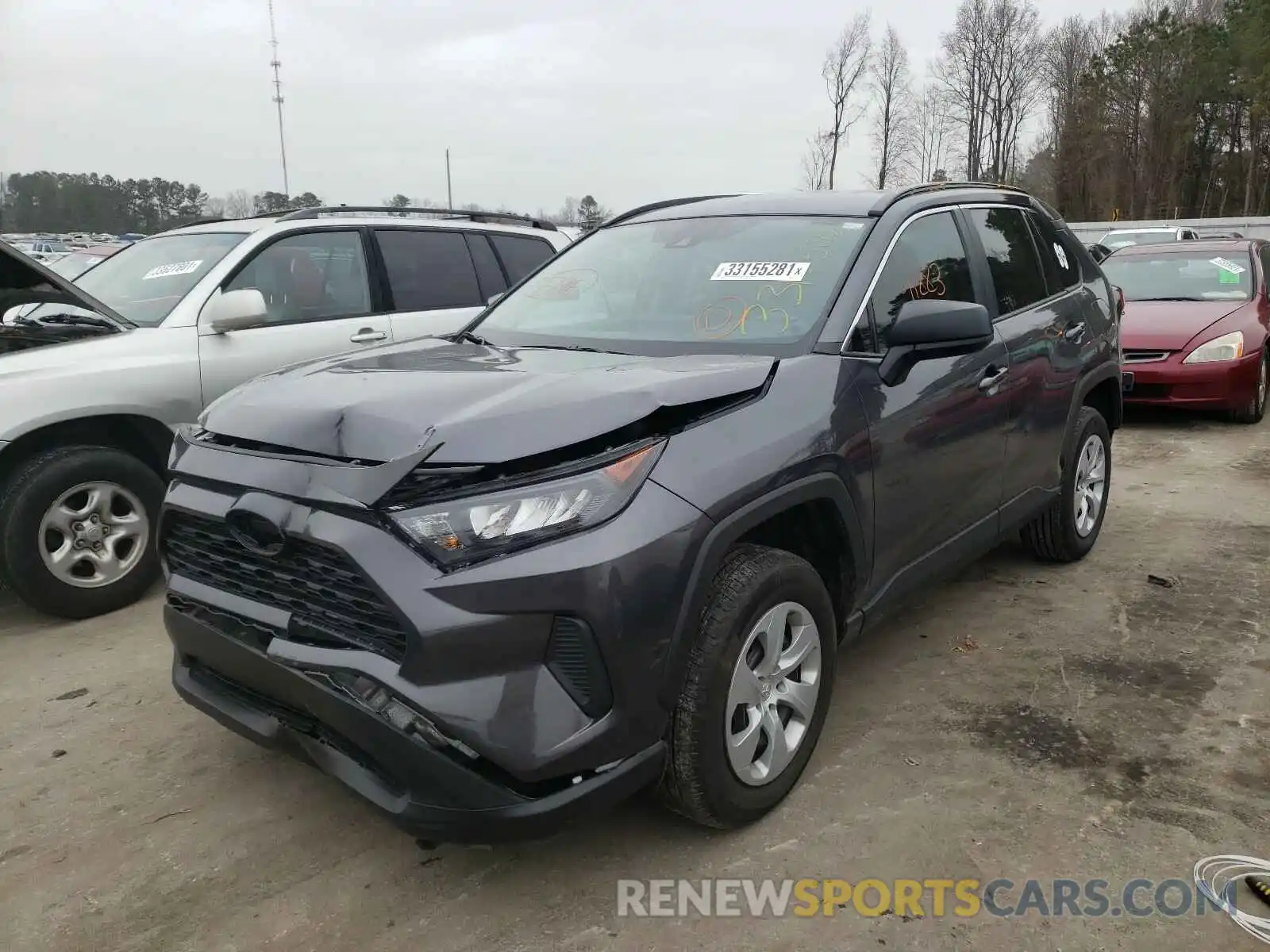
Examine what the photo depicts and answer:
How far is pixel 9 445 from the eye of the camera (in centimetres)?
398

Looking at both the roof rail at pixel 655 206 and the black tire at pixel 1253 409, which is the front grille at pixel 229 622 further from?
the black tire at pixel 1253 409

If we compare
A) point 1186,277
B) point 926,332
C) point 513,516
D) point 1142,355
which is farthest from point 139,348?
point 1186,277

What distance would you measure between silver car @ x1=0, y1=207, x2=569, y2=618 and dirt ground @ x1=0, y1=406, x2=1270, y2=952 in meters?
0.48

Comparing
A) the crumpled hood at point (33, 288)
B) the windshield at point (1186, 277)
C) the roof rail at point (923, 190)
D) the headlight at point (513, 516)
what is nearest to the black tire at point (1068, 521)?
the roof rail at point (923, 190)

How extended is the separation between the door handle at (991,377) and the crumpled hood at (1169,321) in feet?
16.8

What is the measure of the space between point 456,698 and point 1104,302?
4.24 metres

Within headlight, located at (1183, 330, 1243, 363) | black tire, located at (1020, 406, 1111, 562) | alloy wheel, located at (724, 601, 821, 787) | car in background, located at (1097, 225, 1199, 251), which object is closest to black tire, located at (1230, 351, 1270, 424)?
headlight, located at (1183, 330, 1243, 363)

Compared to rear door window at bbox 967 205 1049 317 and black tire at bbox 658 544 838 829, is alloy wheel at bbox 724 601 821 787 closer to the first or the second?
black tire at bbox 658 544 838 829

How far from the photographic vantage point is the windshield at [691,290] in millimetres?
3070

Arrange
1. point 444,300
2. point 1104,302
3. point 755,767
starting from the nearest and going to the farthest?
point 755,767 < point 1104,302 < point 444,300

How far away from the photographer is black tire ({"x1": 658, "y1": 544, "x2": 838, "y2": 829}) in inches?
91.5

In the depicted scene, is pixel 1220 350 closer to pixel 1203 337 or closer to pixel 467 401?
pixel 1203 337

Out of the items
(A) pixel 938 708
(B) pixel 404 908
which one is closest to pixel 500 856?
(B) pixel 404 908

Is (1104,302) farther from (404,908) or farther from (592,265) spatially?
(404,908)
